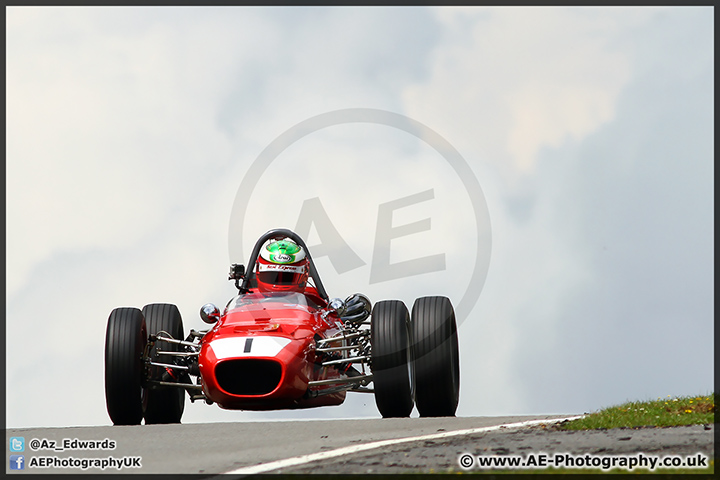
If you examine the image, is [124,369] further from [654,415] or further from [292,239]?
[654,415]

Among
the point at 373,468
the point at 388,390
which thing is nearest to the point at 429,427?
the point at 388,390

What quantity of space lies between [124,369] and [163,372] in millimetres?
1397

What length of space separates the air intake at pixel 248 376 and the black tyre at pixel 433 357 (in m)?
2.97

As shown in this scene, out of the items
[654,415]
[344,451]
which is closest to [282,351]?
[344,451]

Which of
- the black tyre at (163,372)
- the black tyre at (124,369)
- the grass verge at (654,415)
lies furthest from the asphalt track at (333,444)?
the black tyre at (163,372)

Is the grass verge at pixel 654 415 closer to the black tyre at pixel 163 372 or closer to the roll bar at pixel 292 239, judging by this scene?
the roll bar at pixel 292 239

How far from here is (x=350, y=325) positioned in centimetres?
2002

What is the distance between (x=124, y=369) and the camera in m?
18.0

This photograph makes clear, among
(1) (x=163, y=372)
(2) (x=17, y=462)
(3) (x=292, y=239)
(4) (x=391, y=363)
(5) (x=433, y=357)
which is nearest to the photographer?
(2) (x=17, y=462)

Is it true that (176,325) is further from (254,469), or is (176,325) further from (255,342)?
(254,469)

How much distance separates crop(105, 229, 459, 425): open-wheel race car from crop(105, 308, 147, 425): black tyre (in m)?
0.02

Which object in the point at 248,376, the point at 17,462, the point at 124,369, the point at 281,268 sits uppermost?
the point at 281,268

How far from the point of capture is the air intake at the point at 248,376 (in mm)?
16266

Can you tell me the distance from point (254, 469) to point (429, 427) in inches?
189
